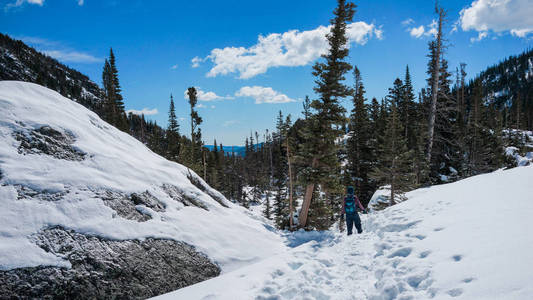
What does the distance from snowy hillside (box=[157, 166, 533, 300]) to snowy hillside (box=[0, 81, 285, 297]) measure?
2.26 meters

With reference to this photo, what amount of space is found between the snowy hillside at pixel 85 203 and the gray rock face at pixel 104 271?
0.11ft

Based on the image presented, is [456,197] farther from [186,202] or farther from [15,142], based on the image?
[15,142]

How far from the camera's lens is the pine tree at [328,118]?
14984 millimetres

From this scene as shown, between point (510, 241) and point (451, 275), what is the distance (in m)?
1.29

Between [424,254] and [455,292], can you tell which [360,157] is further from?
[455,292]

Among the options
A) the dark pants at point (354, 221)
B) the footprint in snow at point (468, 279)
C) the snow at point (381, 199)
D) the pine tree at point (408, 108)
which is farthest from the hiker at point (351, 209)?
the pine tree at point (408, 108)

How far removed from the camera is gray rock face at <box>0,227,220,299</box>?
4.70m

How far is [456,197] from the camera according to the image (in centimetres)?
845

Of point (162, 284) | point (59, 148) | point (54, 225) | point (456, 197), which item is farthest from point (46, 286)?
point (456, 197)

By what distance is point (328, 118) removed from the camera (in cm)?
1541

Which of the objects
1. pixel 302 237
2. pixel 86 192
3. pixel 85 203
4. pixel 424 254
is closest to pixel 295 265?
pixel 424 254

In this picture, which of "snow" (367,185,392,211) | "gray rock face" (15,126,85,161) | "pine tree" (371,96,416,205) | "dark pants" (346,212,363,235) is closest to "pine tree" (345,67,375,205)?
"snow" (367,185,392,211)

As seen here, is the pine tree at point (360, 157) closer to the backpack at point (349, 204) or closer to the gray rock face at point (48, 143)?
the backpack at point (349, 204)

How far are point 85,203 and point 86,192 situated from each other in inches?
17.3
